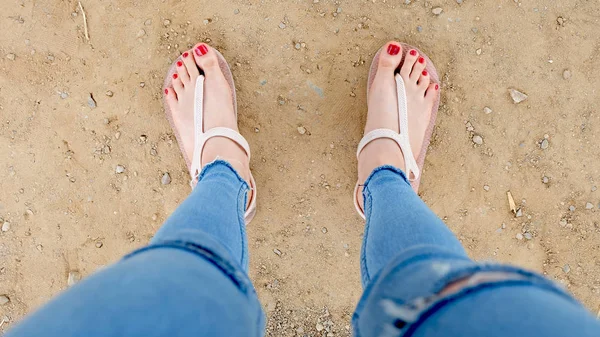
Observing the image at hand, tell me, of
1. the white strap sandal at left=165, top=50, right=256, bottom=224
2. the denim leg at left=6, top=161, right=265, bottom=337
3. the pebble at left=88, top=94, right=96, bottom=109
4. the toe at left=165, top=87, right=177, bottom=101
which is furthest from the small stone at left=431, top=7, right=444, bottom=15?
the pebble at left=88, top=94, right=96, bottom=109

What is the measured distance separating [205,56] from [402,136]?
88 centimetres

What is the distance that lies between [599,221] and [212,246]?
1.65 m

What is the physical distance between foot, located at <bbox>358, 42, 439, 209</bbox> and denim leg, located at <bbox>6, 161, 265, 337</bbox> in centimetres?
84

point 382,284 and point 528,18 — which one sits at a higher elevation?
point 528,18

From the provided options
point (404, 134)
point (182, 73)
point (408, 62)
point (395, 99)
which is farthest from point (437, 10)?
point (182, 73)

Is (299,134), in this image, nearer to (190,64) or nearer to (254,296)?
(190,64)

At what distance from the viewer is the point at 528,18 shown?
1.62m

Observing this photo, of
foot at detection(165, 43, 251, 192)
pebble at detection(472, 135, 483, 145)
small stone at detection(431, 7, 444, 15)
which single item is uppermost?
small stone at detection(431, 7, 444, 15)

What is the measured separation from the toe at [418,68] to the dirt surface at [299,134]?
0.05 m

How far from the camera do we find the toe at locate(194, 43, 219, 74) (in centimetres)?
168

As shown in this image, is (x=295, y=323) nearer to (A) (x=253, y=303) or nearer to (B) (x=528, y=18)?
(A) (x=253, y=303)

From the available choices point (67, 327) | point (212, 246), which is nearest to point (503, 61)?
point (212, 246)

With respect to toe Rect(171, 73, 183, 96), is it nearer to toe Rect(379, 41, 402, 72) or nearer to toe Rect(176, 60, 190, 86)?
toe Rect(176, 60, 190, 86)

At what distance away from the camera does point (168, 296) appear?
0.70 m
